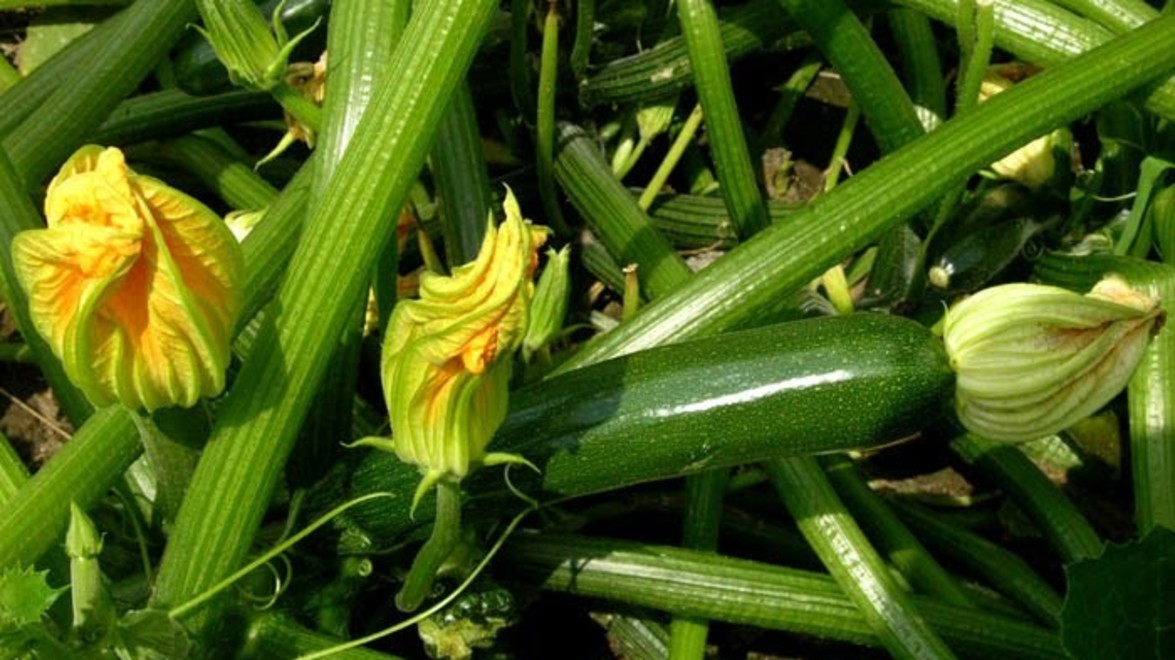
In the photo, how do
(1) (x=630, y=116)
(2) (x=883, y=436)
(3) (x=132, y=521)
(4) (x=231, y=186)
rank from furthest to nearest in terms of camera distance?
(1) (x=630, y=116)
(4) (x=231, y=186)
(3) (x=132, y=521)
(2) (x=883, y=436)

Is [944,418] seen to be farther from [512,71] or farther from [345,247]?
[345,247]

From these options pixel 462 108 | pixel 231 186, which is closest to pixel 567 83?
pixel 462 108

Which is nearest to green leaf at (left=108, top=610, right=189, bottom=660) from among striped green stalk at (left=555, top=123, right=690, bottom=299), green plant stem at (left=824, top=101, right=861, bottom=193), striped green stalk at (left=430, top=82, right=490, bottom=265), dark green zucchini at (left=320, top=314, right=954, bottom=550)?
dark green zucchini at (left=320, top=314, right=954, bottom=550)

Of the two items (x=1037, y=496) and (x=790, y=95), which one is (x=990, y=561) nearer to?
(x=1037, y=496)

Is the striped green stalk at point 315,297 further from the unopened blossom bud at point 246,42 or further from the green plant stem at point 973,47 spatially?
the green plant stem at point 973,47

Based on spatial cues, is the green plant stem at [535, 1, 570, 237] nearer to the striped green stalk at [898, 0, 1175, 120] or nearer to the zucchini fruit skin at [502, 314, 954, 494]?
the striped green stalk at [898, 0, 1175, 120]

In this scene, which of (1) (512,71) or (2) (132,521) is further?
(1) (512,71)

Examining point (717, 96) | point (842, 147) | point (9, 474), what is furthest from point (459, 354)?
point (842, 147)
